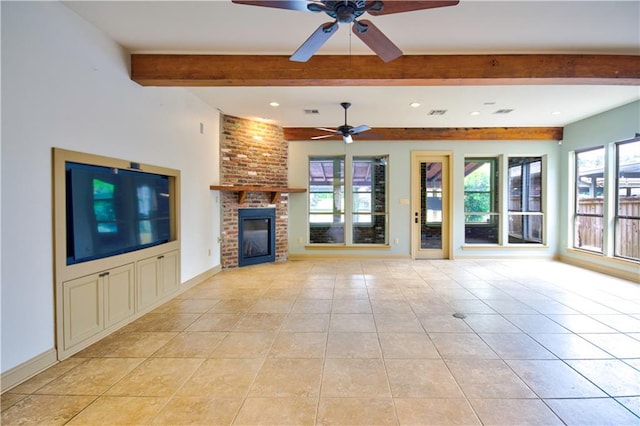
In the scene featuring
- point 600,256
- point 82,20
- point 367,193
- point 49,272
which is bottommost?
point 600,256

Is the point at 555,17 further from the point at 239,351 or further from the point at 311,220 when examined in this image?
the point at 311,220

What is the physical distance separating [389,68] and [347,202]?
389cm

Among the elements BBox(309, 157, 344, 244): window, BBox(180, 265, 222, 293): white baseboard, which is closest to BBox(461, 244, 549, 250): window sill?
BBox(309, 157, 344, 244): window

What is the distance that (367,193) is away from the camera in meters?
7.11

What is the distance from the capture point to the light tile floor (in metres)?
1.87

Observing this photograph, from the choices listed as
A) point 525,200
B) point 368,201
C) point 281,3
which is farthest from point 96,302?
point 525,200

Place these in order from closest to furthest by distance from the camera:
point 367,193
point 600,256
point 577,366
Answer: point 577,366
point 600,256
point 367,193

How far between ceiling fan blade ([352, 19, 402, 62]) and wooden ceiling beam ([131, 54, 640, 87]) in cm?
97

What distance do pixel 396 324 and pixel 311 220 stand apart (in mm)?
4217

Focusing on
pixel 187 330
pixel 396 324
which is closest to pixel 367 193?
pixel 396 324

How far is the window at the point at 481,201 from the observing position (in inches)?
273

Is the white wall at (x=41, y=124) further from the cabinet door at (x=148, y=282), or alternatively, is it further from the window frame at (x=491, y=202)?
the window frame at (x=491, y=202)

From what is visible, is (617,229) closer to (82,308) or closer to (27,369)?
(82,308)

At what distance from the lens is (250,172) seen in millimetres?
6117
